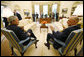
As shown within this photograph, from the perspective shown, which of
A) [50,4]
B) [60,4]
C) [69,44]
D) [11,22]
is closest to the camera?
[69,44]

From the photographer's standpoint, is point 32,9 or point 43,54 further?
point 32,9

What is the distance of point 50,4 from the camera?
7.55 meters

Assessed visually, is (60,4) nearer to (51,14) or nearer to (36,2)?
(51,14)

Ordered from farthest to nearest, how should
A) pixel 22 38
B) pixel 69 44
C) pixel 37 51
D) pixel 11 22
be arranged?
pixel 37 51 → pixel 22 38 → pixel 11 22 → pixel 69 44

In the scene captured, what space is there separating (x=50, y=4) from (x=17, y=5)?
408 centimetres

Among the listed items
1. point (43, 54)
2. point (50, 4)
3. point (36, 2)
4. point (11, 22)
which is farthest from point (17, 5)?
point (43, 54)

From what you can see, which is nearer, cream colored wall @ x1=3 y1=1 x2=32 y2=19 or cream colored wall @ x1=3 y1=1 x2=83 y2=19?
cream colored wall @ x1=3 y1=1 x2=83 y2=19

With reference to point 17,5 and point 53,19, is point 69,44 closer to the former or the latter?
point 53,19

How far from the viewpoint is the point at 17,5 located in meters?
7.13

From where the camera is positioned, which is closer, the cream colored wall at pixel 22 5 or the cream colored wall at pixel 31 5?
the cream colored wall at pixel 31 5

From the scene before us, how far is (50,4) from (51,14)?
1.26 metres

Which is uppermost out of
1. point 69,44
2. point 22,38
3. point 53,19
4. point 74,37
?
point 74,37

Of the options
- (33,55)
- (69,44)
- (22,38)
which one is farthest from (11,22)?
(69,44)

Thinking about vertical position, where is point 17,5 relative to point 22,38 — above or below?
above
